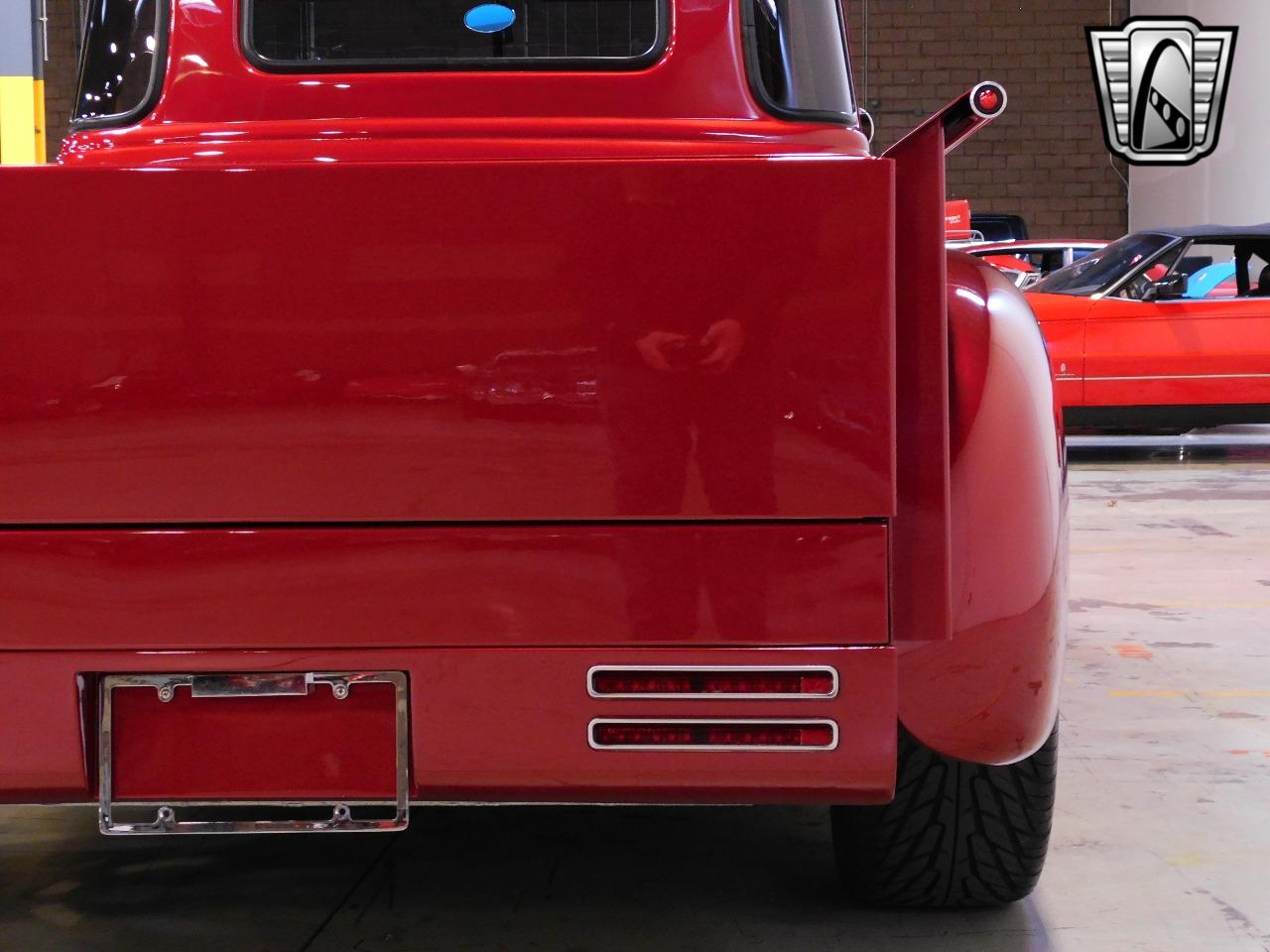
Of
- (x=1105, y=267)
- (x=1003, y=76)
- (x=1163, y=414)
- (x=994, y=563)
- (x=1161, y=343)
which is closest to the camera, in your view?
(x=994, y=563)

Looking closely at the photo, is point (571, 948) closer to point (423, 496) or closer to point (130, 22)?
point (423, 496)

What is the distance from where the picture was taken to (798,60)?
8.57 feet

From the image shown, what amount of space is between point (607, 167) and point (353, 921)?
1410 mm

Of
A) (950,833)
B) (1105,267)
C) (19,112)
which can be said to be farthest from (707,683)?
Answer: (1105,267)

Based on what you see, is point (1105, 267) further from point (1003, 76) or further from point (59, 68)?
point (59, 68)

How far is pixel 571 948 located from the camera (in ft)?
7.93

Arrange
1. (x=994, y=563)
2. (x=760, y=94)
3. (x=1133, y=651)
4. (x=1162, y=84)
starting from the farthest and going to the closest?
1. (x=1162, y=84)
2. (x=1133, y=651)
3. (x=760, y=94)
4. (x=994, y=563)

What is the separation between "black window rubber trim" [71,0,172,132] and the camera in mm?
2602

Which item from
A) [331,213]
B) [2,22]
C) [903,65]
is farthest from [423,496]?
[903,65]

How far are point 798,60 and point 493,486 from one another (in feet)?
3.87

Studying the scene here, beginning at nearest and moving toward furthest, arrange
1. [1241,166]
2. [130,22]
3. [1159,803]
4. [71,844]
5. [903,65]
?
[130,22]
[71,844]
[1159,803]
[1241,166]
[903,65]

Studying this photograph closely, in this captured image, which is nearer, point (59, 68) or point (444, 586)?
point (444, 586)

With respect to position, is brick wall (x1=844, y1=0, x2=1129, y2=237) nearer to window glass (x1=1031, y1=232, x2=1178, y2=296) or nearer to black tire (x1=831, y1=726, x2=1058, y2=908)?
window glass (x1=1031, y1=232, x2=1178, y2=296)

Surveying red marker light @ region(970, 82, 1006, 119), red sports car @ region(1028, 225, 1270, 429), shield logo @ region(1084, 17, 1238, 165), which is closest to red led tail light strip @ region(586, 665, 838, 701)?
red marker light @ region(970, 82, 1006, 119)
